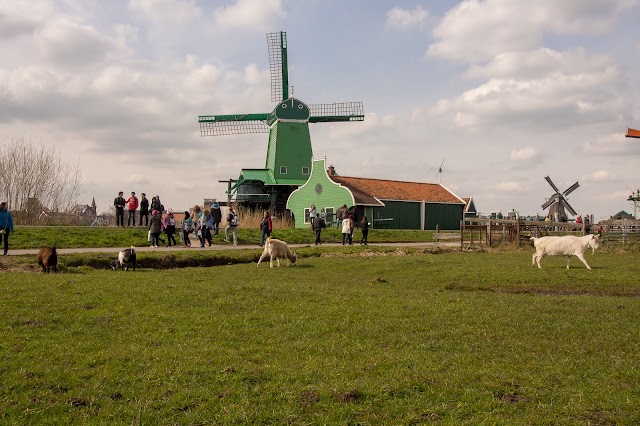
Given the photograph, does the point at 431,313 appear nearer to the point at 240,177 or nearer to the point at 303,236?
the point at 303,236

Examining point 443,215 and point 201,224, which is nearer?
point 201,224

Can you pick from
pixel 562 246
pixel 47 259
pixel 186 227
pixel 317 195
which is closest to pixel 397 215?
pixel 317 195

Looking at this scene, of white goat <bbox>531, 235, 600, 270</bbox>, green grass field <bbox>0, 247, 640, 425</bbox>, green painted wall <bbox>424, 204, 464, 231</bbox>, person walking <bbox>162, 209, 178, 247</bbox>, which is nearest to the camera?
green grass field <bbox>0, 247, 640, 425</bbox>

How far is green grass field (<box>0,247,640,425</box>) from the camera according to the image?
7031 mm

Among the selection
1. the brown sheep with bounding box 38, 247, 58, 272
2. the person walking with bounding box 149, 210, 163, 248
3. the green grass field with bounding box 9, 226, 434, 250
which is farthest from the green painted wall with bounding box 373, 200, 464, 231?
the brown sheep with bounding box 38, 247, 58, 272

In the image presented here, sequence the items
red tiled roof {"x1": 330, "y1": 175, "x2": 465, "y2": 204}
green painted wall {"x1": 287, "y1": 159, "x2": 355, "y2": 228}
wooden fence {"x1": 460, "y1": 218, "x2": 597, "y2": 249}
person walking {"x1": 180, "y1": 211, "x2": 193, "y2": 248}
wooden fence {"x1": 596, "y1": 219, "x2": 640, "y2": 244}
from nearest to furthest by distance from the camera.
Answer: person walking {"x1": 180, "y1": 211, "x2": 193, "y2": 248}
wooden fence {"x1": 460, "y1": 218, "x2": 597, "y2": 249}
wooden fence {"x1": 596, "y1": 219, "x2": 640, "y2": 244}
green painted wall {"x1": 287, "y1": 159, "x2": 355, "y2": 228}
red tiled roof {"x1": 330, "y1": 175, "x2": 465, "y2": 204}

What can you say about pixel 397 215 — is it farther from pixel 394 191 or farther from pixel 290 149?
pixel 290 149

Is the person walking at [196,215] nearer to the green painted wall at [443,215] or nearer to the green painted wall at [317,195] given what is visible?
the green painted wall at [317,195]

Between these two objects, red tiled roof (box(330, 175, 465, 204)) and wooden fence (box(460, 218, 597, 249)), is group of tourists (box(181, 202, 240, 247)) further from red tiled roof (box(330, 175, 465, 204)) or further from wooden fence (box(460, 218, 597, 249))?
red tiled roof (box(330, 175, 465, 204))

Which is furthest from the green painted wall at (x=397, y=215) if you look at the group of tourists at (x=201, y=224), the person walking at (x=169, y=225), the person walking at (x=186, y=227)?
the person walking at (x=169, y=225)

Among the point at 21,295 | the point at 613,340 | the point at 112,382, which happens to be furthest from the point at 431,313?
the point at 21,295

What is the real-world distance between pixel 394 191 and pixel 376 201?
15.0 ft

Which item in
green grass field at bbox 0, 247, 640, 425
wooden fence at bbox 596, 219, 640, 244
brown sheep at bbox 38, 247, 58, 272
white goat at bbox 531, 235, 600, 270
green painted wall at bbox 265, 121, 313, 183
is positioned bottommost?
green grass field at bbox 0, 247, 640, 425

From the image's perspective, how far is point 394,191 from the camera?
202 ft
